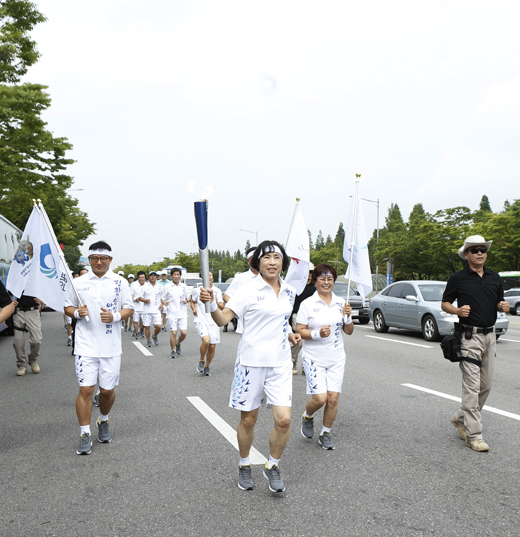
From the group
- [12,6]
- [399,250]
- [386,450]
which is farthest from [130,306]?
[399,250]

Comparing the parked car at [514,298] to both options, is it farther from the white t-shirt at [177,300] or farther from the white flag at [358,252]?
the white flag at [358,252]

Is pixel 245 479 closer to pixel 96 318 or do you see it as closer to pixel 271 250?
pixel 271 250

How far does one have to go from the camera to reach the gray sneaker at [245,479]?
3.71 metres

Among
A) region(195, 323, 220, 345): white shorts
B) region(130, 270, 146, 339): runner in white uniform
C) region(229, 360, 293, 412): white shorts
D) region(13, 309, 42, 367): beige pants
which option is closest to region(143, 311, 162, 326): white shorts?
region(130, 270, 146, 339): runner in white uniform

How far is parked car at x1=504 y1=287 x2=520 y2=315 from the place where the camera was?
2678 centimetres

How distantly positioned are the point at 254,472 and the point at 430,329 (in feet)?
34.1

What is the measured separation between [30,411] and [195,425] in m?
2.08

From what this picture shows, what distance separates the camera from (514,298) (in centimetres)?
2698

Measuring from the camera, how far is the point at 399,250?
46875 mm

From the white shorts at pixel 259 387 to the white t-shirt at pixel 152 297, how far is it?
31.2 ft

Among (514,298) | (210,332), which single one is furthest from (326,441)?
(514,298)

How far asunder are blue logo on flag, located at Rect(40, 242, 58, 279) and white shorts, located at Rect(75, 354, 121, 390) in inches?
42.3

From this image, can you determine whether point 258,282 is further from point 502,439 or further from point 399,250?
point 399,250

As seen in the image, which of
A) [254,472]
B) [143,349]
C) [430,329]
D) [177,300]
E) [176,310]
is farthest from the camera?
[430,329]
